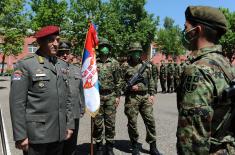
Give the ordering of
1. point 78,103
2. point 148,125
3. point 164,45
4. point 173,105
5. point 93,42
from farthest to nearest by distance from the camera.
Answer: point 164,45 < point 173,105 < point 148,125 < point 93,42 < point 78,103

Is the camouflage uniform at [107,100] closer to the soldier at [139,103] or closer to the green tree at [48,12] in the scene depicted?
the soldier at [139,103]

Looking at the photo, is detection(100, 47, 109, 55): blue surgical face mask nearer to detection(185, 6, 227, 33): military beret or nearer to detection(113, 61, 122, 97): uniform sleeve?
detection(113, 61, 122, 97): uniform sleeve

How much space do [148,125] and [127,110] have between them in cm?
51

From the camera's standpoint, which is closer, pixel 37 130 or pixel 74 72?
pixel 37 130

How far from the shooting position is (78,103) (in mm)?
6043

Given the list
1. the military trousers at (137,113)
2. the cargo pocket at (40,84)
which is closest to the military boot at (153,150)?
the military trousers at (137,113)

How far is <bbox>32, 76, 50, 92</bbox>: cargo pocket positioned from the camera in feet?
13.5

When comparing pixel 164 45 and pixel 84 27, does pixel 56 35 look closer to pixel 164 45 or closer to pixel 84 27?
pixel 84 27

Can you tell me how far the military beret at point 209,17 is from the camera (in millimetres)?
2680

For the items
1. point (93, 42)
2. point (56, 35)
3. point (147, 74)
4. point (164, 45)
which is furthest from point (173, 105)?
point (164, 45)

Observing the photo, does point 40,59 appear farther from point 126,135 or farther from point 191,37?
point 126,135

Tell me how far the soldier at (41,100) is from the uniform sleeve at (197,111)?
6.59 ft

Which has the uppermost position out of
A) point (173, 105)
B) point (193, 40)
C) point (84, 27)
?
point (84, 27)

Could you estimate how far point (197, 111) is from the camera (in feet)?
8.20
